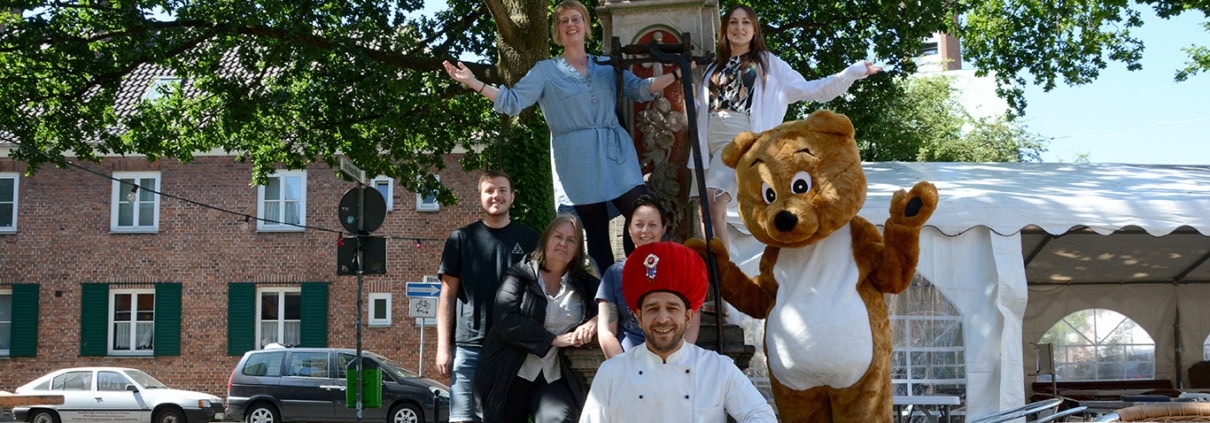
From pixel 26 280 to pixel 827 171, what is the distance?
80.9ft

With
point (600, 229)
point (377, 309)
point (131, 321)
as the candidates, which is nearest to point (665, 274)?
point (600, 229)

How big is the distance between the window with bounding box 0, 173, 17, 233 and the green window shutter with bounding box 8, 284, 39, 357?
1515 mm

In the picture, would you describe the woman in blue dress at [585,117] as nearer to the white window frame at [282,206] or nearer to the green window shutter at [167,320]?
the white window frame at [282,206]

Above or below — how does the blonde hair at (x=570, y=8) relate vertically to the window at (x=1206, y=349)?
above

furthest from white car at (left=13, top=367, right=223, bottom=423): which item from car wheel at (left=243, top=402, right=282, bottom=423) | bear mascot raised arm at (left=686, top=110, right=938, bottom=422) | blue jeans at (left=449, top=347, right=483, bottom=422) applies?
bear mascot raised arm at (left=686, top=110, right=938, bottom=422)

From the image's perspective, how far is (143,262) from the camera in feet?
83.7

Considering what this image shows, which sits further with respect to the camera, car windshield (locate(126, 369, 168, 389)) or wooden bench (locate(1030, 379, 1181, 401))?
car windshield (locate(126, 369, 168, 389))

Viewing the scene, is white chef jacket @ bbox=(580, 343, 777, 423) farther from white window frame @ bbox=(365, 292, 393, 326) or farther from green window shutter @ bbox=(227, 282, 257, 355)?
green window shutter @ bbox=(227, 282, 257, 355)

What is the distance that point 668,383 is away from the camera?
3.64 metres

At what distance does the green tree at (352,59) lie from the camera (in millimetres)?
13336

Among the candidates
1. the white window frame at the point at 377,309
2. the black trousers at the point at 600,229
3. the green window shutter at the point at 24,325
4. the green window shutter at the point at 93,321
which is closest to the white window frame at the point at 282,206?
Result: the white window frame at the point at 377,309

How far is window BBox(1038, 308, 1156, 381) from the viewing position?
13.9 m

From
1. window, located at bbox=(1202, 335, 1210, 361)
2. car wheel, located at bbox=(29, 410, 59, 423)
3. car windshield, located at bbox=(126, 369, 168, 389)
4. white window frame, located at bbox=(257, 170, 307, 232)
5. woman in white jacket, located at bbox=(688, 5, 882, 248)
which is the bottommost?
car wheel, located at bbox=(29, 410, 59, 423)

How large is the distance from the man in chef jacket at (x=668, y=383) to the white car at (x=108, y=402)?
18.0 meters
